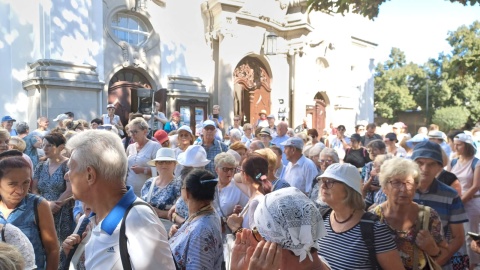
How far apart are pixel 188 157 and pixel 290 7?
1645cm

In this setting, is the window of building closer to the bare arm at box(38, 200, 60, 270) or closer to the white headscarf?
the bare arm at box(38, 200, 60, 270)

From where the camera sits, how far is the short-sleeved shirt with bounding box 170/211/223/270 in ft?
9.87

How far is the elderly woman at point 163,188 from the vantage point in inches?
184

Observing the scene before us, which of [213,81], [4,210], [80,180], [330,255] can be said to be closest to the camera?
[80,180]

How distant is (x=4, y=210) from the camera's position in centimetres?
338

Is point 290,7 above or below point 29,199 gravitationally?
above

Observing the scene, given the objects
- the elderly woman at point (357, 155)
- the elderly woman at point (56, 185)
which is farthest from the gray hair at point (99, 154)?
the elderly woman at point (357, 155)

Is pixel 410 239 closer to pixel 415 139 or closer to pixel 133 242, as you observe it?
pixel 133 242

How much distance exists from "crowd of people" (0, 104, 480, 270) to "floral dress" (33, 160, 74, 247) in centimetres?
1

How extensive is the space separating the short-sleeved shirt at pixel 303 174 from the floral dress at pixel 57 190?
3146 millimetres

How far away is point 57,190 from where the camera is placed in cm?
501

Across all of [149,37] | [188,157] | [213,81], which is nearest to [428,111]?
[213,81]

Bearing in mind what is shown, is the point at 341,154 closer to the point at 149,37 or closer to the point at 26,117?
the point at 149,37

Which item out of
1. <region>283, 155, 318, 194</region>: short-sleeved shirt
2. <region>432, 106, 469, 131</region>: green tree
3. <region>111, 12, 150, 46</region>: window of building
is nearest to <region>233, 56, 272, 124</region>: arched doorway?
<region>111, 12, 150, 46</region>: window of building
